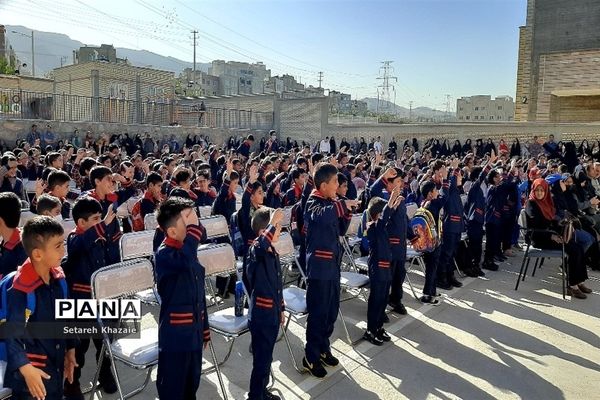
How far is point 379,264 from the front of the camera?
16.1 feet

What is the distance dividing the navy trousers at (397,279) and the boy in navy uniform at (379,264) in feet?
1.65

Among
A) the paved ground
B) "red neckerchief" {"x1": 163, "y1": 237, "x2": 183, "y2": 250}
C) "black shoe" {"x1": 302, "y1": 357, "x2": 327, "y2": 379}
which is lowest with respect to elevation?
the paved ground

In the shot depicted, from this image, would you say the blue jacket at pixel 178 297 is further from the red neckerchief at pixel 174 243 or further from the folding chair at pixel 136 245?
the folding chair at pixel 136 245

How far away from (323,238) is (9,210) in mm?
2508

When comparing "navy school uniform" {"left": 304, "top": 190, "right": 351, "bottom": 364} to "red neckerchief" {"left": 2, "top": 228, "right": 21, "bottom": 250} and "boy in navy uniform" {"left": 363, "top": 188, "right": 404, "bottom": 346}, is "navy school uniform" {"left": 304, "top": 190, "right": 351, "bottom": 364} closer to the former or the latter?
"boy in navy uniform" {"left": 363, "top": 188, "right": 404, "bottom": 346}

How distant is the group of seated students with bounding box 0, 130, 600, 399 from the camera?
9.04 ft

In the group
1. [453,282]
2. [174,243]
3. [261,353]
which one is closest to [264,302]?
[261,353]

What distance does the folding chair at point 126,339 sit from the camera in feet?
11.0

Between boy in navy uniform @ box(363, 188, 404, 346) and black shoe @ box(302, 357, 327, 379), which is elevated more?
boy in navy uniform @ box(363, 188, 404, 346)

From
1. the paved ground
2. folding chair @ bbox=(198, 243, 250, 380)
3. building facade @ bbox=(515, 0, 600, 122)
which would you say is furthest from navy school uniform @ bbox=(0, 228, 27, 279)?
building facade @ bbox=(515, 0, 600, 122)

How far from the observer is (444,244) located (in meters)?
6.79

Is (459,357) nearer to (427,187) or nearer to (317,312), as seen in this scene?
(317,312)

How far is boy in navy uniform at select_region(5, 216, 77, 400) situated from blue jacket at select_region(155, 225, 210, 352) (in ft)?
2.01

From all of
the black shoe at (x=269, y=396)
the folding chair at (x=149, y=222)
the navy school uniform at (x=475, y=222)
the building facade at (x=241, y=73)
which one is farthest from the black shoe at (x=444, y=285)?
the building facade at (x=241, y=73)
